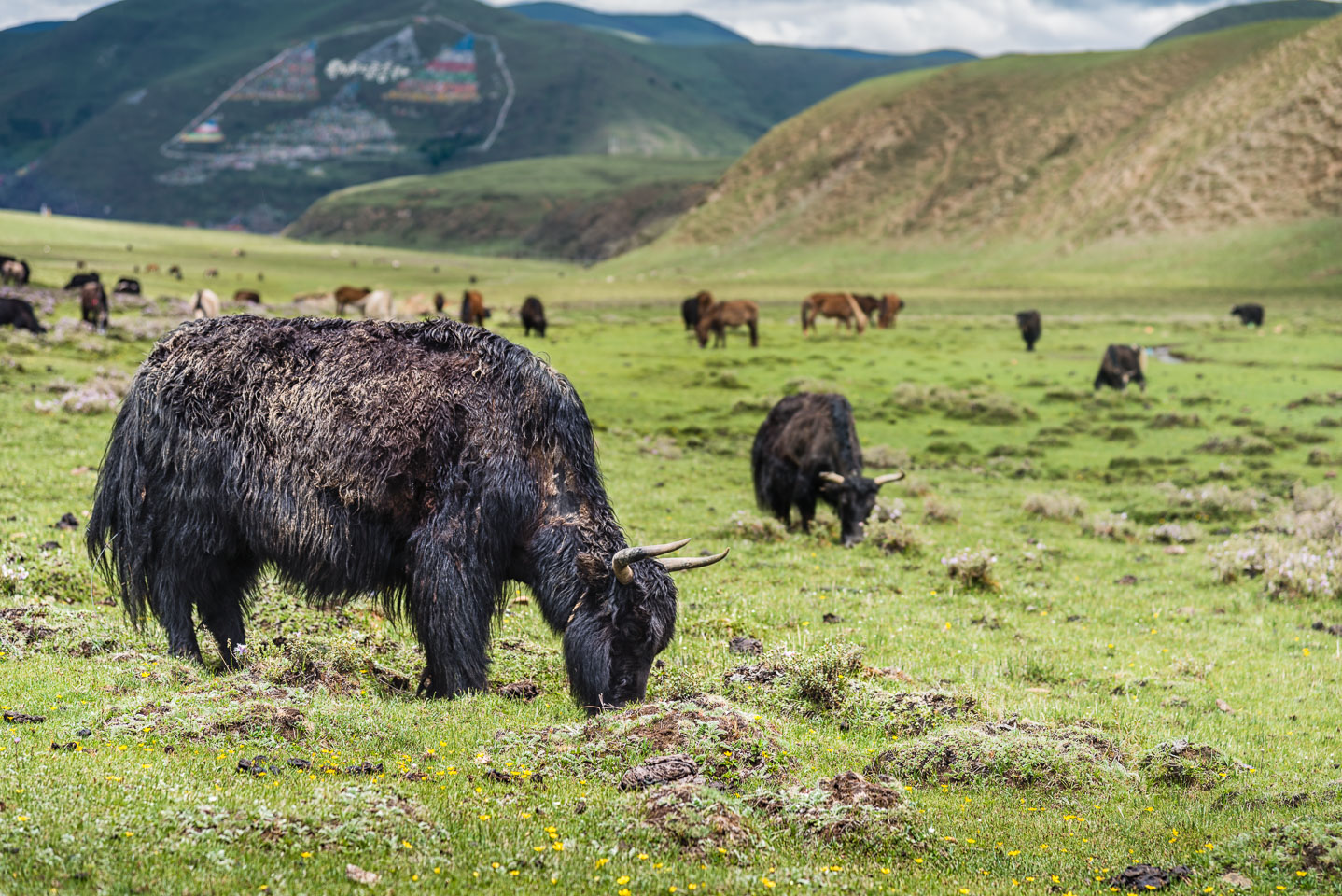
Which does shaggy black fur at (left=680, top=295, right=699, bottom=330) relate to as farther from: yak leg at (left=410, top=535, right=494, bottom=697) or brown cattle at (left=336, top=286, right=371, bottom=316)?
yak leg at (left=410, top=535, right=494, bottom=697)

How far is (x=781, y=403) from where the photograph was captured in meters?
20.0

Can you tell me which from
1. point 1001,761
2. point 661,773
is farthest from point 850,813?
point 1001,761

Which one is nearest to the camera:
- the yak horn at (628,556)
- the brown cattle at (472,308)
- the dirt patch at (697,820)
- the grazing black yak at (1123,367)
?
the dirt patch at (697,820)

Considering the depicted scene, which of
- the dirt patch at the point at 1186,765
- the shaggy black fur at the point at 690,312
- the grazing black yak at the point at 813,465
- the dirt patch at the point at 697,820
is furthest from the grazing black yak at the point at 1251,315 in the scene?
the dirt patch at the point at 697,820

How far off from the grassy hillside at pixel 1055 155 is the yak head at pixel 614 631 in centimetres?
9301

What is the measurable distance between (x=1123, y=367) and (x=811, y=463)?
21.1 meters

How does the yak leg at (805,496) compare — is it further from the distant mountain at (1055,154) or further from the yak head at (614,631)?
the distant mountain at (1055,154)

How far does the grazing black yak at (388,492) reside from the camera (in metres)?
8.52

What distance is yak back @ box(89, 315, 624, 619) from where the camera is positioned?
8.64m

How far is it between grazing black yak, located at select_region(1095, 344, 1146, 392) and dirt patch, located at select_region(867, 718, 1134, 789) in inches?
1165

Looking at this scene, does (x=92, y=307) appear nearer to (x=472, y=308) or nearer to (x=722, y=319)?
(x=472, y=308)

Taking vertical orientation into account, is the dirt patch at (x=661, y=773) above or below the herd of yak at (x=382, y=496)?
below

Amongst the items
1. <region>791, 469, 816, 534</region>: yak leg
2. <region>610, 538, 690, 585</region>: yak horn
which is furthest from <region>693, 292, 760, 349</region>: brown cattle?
<region>610, 538, 690, 585</region>: yak horn

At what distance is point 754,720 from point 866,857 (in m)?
1.62
